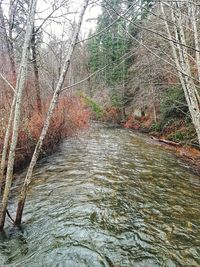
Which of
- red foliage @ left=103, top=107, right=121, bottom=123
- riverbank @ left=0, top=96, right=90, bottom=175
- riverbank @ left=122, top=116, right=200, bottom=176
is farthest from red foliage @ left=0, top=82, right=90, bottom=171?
red foliage @ left=103, top=107, right=121, bottom=123

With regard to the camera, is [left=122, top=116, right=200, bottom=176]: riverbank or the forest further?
[left=122, top=116, right=200, bottom=176]: riverbank

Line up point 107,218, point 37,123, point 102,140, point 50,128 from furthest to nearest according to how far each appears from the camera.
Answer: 1. point 102,140
2. point 50,128
3. point 37,123
4. point 107,218

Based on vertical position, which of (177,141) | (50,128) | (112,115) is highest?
(50,128)

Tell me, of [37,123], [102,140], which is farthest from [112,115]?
[37,123]

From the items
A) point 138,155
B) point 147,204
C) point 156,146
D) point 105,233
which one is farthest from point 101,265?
point 156,146

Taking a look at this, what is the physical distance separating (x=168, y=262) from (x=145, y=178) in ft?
13.4

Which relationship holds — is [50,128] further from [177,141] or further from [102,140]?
[177,141]

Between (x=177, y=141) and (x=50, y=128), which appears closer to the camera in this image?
(x=50, y=128)

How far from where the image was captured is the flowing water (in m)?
4.33

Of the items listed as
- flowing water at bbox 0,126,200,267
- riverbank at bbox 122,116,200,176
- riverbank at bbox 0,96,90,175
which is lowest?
flowing water at bbox 0,126,200,267

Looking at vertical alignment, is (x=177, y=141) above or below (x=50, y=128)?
below

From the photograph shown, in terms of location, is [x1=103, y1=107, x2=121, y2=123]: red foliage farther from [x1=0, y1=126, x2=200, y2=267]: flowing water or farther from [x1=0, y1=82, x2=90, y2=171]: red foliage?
[x1=0, y1=126, x2=200, y2=267]: flowing water

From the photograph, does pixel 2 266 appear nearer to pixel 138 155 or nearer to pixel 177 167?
pixel 177 167

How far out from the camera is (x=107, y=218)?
5.54m
